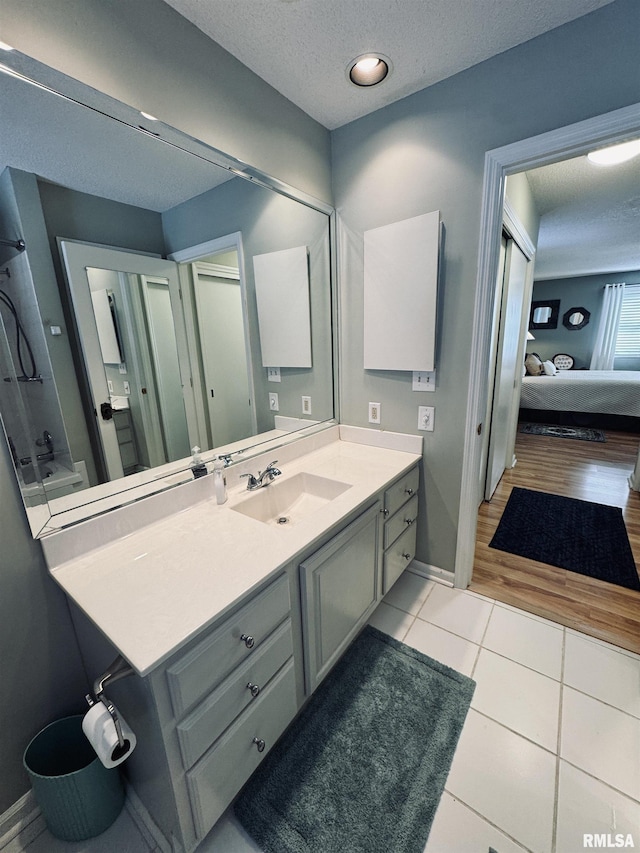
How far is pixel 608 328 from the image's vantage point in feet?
21.8

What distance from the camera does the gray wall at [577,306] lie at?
6.70 metres

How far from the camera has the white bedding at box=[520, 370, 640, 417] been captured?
15.7ft

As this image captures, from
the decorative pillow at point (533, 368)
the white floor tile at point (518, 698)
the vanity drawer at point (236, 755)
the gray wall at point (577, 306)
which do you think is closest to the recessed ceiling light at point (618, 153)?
the white floor tile at point (518, 698)

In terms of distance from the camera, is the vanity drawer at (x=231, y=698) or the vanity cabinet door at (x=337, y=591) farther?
the vanity cabinet door at (x=337, y=591)

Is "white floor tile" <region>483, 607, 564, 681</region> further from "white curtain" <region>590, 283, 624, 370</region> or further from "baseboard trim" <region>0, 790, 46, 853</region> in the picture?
"white curtain" <region>590, 283, 624, 370</region>

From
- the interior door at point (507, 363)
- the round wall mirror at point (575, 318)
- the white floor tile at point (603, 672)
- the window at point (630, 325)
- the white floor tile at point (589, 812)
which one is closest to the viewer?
the white floor tile at point (589, 812)

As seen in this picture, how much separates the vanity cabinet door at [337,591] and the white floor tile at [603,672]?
0.91m

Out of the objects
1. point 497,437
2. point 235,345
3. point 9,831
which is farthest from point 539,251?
point 9,831

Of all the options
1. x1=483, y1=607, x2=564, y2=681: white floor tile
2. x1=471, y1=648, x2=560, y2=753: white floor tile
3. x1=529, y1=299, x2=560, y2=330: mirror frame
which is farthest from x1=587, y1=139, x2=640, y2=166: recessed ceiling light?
x1=529, y1=299, x2=560, y2=330: mirror frame

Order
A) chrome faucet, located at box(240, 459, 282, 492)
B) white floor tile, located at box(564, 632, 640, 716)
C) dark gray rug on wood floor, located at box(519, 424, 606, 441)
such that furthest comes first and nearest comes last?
dark gray rug on wood floor, located at box(519, 424, 606, 441)
chrome faucet, located at box(240, 459, 282, 492)
white floor tile, located at box(564, 632, 640, 716)

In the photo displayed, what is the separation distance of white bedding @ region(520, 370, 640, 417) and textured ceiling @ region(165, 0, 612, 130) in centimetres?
482

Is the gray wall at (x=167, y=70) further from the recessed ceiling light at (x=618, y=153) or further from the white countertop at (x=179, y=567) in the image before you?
the recessed ceiling light at (x=618, y=153)

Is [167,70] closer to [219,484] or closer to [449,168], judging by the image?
[449,168]

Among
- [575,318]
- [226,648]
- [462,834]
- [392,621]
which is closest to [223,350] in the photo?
[226,648]
